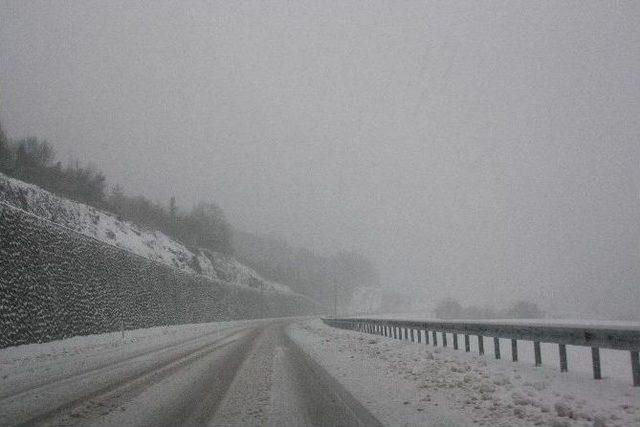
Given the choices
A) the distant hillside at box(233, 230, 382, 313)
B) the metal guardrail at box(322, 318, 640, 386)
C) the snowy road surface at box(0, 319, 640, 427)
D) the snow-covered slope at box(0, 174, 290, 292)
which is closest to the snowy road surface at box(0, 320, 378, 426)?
the snowy road surface at box(0, 319, 640, 427)

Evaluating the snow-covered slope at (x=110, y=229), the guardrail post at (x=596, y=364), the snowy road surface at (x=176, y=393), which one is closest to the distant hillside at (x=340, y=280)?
the snow-covered slope at (x=110, y=229)

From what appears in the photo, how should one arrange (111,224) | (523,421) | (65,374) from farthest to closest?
(111,224)
(65,374)
(523,421)

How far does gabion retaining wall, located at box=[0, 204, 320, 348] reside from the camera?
15438 millimetres

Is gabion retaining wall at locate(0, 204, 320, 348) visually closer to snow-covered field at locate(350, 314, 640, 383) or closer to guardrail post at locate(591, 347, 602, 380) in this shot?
snow-covered field at locate(350, 314, 640, 383)

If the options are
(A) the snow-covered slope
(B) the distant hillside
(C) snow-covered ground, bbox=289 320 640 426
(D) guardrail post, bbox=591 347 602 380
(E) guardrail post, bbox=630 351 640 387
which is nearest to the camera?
(C) snow-covered ground, bbox=289 320 640 426

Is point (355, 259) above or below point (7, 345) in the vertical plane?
above

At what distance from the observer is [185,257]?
47.0 meters

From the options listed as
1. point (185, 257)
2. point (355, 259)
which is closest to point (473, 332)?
point (185, 257)

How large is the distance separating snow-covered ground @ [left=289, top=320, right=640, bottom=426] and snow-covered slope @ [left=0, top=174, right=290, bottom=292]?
670 inches

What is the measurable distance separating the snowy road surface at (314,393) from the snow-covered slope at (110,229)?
12313 mm

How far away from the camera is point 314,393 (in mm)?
7562

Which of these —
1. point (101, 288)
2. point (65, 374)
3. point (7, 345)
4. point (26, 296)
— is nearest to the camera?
point (65, 374)

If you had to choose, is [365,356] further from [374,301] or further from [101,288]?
[374,301]

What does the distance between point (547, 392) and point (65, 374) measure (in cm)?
1049
